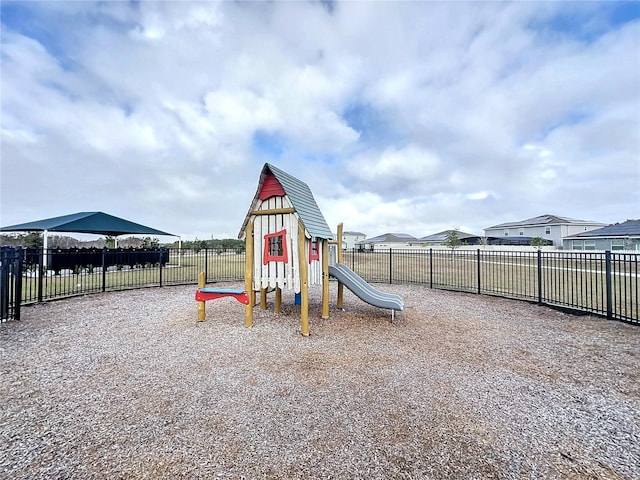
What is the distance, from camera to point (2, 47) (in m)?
7.02

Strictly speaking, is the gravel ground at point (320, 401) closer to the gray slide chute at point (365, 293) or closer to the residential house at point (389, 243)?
the gray slide chute at point (365, 293)

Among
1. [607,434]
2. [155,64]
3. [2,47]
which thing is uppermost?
[155,64]

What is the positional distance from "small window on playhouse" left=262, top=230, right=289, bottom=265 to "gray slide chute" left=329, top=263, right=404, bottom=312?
4.76 feet

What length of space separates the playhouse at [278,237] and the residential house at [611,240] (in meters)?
28.8

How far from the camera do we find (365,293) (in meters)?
6.38

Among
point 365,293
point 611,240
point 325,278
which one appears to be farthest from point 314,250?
point 611,240

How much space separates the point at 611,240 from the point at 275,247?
1260 inches

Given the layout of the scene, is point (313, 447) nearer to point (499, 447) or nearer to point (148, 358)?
point (499, 447)

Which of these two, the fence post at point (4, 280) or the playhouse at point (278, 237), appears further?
the playhouse at point (278, 237)

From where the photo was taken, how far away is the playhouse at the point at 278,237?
575 cm

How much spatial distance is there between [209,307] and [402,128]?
36.6 feet

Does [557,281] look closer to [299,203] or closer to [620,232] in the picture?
[299,203]

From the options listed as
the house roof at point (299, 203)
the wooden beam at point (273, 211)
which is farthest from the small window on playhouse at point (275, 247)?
the house roof at point (299, 203)

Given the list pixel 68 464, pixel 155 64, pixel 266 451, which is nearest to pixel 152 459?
pixel 68 464
